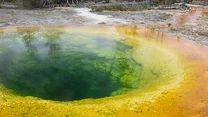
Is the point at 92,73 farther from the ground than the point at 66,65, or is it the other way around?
the point at 66,65

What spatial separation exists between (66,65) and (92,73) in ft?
5.18

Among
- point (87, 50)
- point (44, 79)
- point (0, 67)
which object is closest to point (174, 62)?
point (87, 50)

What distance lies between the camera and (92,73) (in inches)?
387

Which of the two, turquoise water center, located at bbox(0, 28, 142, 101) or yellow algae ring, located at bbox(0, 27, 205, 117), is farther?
turquoise water center, located at bbox(0, 28, 142, 101)

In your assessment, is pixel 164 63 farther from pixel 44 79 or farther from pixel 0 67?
pixel 0 67

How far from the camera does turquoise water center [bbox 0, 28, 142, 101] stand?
330 inches

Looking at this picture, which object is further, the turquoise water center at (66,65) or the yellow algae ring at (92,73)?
the turquoise water center at (66,65)

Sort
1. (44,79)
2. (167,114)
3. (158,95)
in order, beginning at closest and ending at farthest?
(167,114), (158,95), (44,79)

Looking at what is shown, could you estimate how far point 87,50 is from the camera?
1220 cm

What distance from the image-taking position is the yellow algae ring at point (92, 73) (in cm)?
644

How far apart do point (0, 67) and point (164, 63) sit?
787 cm

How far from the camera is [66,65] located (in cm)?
1055

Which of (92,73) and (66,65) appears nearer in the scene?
(92,73)

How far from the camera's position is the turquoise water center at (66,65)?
8391 mm
